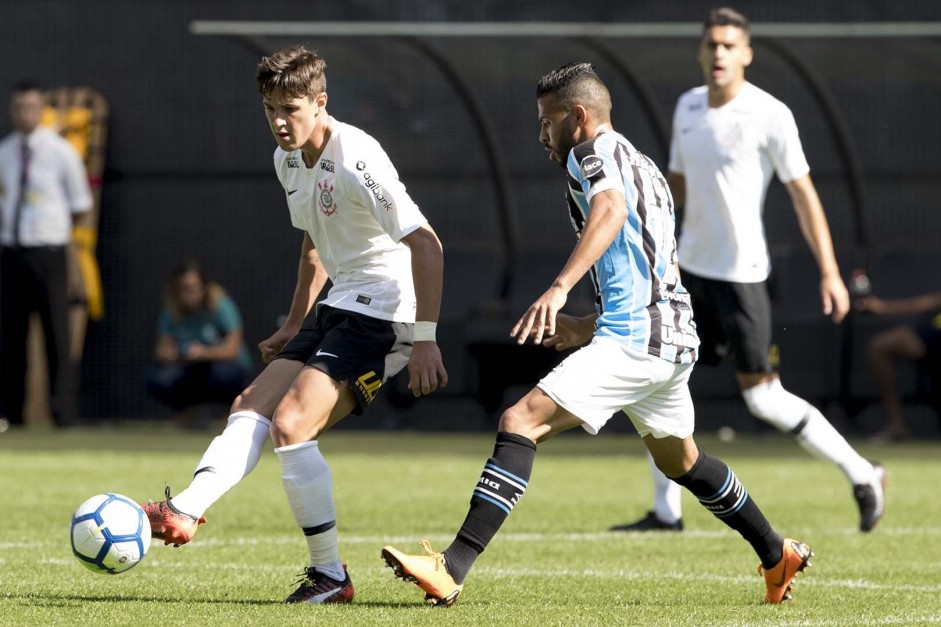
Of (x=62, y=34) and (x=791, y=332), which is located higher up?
(x=62, y=34)

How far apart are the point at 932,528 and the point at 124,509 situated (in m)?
4.27

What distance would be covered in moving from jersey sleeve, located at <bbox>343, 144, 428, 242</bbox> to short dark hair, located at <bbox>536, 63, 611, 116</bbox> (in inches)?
22.0

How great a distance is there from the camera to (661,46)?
Answer: 14625 mm

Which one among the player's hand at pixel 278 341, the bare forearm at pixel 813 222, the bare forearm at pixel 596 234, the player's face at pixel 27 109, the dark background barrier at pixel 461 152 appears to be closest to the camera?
the bare forearm at pixel 596 234

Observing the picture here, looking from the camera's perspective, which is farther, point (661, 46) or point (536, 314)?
point (661, 46)

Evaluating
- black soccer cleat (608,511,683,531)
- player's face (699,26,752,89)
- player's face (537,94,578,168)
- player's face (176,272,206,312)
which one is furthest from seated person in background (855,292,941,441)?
player's face (537,94,578,168)

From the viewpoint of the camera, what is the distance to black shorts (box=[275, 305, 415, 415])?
5.54 metres

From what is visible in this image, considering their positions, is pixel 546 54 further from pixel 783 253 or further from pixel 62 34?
pixel 62 34

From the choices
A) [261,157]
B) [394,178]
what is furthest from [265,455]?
[394,178]

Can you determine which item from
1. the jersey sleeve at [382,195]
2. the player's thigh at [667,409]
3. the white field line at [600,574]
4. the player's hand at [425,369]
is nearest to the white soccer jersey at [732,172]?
the white field line at [600,574]

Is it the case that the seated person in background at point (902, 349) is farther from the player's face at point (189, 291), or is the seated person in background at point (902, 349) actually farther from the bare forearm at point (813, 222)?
the bare forearm at point (813, 222)

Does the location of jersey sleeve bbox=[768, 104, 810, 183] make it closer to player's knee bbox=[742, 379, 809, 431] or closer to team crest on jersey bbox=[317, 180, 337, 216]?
player's knee bbox=[742, 379, 809, 431]

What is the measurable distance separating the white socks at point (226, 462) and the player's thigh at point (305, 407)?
0.38 feet

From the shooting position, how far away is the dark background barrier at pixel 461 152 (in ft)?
48.4
